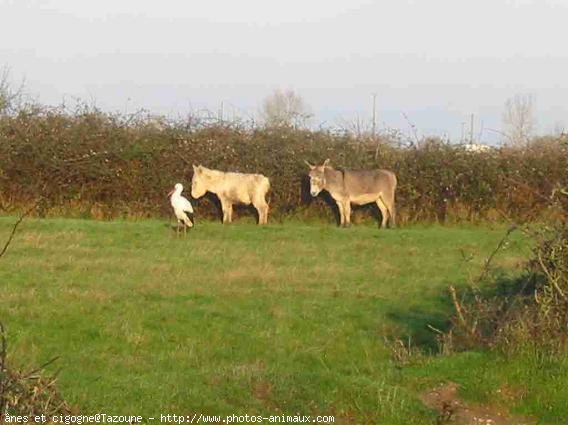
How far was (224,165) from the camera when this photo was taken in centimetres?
2588

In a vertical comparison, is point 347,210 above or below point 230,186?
below

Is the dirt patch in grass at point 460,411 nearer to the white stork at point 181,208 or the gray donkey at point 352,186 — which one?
the white stork at point 181,208

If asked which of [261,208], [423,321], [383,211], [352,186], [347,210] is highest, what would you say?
[423,321]

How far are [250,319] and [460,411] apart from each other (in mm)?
4891

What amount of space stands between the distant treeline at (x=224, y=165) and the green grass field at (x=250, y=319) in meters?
3.12

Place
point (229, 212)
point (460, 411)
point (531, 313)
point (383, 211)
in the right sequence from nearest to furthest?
point (460, 411) < point (531, 313) < point (229, 212) < point (383, 211)

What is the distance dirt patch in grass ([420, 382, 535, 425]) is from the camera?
7887mm

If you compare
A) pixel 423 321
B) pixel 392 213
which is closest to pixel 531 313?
pixel 423 321

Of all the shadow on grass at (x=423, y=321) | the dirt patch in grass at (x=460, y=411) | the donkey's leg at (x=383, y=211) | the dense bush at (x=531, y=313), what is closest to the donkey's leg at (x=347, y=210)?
the donkey's leg at (x=383, y=211)

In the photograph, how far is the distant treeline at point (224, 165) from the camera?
24766 millimetres

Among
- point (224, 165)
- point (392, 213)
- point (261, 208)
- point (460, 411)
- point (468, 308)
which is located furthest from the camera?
point (224, 165)

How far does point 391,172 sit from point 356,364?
1532cm

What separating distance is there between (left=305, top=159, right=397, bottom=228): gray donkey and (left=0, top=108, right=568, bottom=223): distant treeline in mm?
1082

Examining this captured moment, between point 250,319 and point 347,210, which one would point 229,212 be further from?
point 250,319
